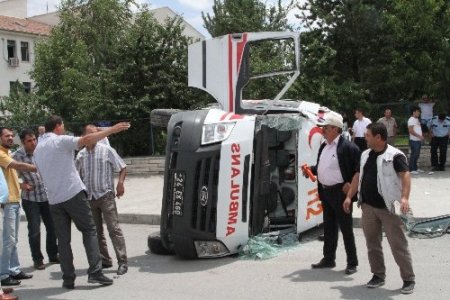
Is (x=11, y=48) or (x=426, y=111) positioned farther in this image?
(x=11, y=48)

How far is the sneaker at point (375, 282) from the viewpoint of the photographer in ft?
18.1

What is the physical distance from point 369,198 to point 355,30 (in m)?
13.7

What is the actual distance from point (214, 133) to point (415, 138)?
7.72m

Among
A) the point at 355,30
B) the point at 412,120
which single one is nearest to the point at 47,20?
the point at 355,30

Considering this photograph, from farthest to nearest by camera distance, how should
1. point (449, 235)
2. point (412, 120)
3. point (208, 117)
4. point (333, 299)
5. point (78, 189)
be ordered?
point (412, 120) → point (449, 235) → point (208, 117) → point (78, 189) → point (333, 299)

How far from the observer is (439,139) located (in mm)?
13008

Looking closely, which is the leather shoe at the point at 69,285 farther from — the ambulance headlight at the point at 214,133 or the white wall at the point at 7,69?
the white wall at the point at 7,69

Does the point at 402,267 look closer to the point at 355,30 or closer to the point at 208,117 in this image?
the point at 208,117

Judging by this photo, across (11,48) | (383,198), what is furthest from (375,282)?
(11,48)

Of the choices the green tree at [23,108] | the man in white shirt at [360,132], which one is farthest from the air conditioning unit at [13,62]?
the man in white shirt at [360,132]

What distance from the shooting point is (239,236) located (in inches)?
267

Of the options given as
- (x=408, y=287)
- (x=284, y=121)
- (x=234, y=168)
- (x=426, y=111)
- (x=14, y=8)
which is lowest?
(x=408, y=287)

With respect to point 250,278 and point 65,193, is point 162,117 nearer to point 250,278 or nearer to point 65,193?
point 65,193

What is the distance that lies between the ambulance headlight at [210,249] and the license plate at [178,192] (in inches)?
20.8
